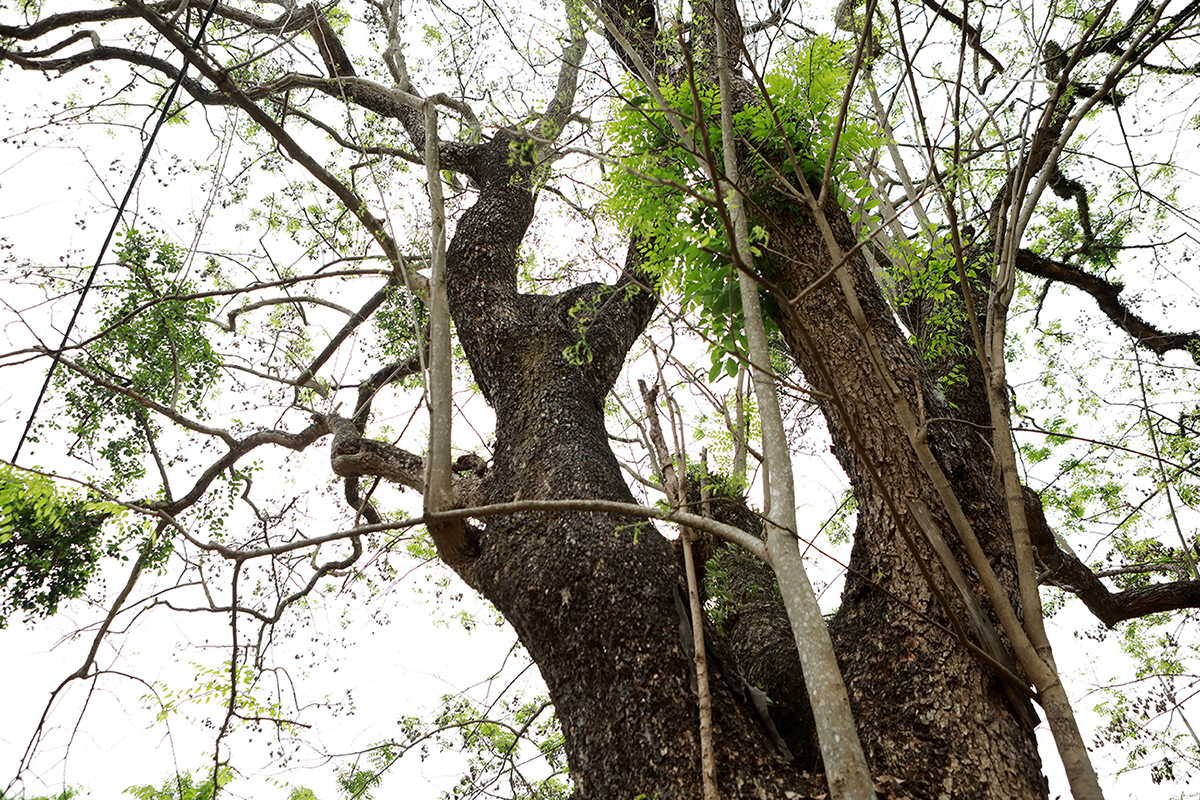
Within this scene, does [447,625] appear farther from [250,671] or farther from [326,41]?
[326,41]

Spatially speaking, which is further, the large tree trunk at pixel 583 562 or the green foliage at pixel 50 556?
the green foliage at pixel 50 556

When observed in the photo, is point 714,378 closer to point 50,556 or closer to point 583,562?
point 583,562

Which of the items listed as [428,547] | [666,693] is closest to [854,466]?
[666,693]

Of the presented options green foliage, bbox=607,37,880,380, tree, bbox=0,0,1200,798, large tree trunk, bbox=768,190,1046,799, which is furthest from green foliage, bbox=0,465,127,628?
large tree trunk, bbox=768,190,1046,799

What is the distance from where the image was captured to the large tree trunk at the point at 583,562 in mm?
1844

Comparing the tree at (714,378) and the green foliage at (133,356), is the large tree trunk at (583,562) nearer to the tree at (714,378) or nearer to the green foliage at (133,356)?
the tree at (714,378)

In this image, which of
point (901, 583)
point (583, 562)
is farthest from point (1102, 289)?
point (583, 562)

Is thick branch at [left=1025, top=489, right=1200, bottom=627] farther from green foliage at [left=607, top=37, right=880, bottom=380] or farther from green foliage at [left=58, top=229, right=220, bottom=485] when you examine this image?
green foliage at [left=58, top=229, right=220, bottom=485]

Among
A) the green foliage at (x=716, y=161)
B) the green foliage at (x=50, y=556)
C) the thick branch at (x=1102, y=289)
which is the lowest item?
the green foliage at (x=50, y=556)

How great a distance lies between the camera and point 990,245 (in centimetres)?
372

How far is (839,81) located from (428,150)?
58.4 inches

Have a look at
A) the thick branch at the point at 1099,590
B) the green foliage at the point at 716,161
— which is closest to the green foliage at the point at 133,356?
the green foliage at the point at 716,161

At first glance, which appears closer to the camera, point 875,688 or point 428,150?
point 875,688

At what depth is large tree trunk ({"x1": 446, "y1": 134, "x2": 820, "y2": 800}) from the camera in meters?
1.84
